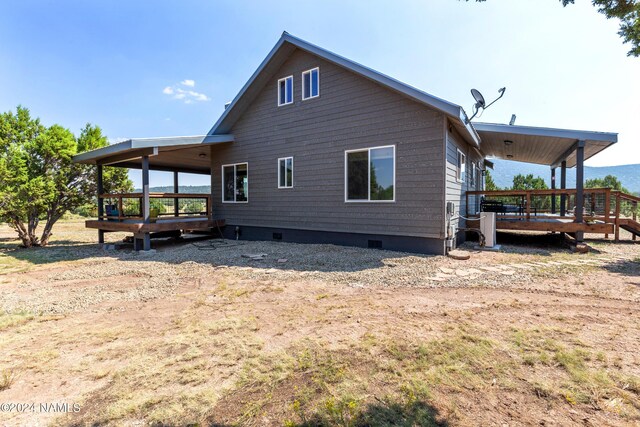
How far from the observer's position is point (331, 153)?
28.7ft

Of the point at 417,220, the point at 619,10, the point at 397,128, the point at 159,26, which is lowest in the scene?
the point at 417,220

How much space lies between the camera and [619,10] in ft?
14.7

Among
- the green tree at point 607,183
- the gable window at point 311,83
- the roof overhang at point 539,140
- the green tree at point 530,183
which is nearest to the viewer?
the roof overhang at point 539,140

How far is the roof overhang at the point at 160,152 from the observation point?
8.42m

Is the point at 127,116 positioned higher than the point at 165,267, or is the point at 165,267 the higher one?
the point at 127,116

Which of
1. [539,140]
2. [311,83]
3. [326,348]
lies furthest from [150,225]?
[539,140]

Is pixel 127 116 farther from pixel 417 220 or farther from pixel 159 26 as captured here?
pixel 417 220

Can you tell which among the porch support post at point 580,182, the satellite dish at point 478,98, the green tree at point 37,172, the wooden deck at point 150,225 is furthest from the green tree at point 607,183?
the green tree at point 37,172

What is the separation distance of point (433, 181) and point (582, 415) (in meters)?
5.81

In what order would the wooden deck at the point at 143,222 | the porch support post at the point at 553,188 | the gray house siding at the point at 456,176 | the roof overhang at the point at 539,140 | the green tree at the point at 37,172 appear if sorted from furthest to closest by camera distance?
the porch support post at the point at 553,188
the green tree at the point at 37,172
the wooden deck at the point at 143,222
the roof overhang at the point at 539,140
the gray house siding at the point at 456,176

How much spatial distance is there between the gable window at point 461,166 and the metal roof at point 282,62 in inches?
21.1

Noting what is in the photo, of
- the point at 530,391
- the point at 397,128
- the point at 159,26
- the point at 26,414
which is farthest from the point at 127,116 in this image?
the point at 530,391

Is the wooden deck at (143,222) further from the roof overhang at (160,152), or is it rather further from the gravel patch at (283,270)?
the roof overhang at (160,152)

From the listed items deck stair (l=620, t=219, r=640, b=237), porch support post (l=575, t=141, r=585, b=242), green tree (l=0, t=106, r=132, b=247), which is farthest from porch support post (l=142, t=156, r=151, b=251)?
deck stair (l=620, t=219, r=640, b=237)
